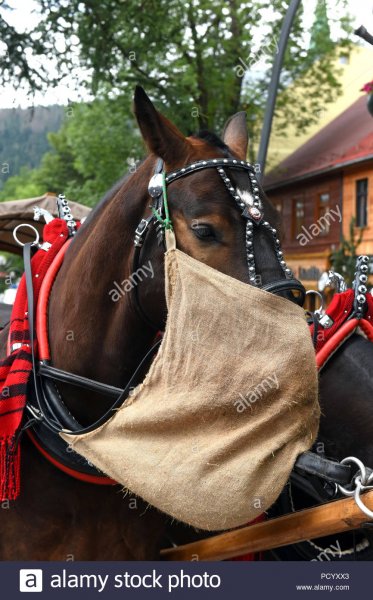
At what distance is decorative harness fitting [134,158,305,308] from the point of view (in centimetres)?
231

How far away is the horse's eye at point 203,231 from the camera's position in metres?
2.35

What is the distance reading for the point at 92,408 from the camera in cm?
278

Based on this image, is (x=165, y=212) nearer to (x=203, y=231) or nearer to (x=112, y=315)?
(x=203, y=231)

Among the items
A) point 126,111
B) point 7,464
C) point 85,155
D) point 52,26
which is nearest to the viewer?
point 7,464

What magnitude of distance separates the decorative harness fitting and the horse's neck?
12cm

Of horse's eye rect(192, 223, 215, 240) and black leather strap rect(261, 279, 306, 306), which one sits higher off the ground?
horse's eye rect(192, 223, 215, 240)

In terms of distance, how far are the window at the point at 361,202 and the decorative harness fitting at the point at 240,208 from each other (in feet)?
60.8

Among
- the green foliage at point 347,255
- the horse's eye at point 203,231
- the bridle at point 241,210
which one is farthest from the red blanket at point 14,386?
the green foliage at point 347,255

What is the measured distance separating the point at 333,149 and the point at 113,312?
21.4 meters

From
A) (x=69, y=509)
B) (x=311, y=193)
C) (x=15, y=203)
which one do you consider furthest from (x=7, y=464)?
(x=311, y=193)

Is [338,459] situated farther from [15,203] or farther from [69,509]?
[15,203]

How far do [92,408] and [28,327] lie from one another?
42cm
